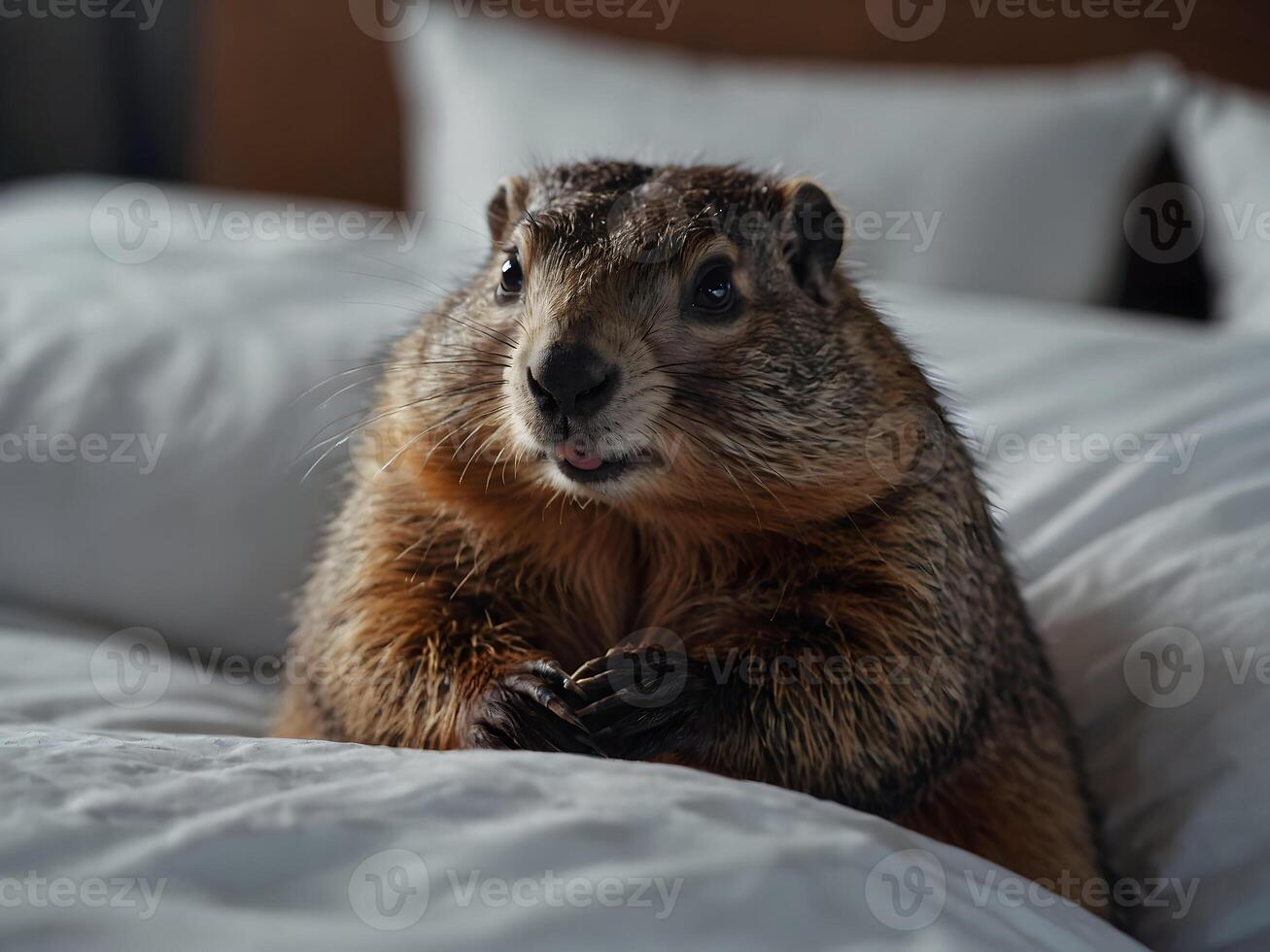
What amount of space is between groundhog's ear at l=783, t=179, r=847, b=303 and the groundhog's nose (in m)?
0.43

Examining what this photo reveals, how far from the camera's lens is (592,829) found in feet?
3.05

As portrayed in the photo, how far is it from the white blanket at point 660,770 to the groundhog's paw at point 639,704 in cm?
20

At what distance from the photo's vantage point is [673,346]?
1.38 m

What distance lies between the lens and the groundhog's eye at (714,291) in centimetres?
143

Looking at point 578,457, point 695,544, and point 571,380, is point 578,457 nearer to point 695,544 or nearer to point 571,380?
point 571,380

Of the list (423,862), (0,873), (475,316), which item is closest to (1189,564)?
(475,316)

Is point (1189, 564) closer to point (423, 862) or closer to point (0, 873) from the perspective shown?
point (423, 862)

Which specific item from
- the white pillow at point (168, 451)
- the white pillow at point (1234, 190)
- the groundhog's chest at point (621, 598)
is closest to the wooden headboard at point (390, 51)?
the white pillow at point (1234, 190)

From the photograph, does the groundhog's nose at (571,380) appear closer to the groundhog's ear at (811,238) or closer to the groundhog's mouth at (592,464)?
the groundhog's mouth at (592,464)

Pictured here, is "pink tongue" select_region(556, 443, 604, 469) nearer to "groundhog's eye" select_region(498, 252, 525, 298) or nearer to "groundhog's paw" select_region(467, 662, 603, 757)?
"groundhog's paw" select_region(467, 662, 603, 757)

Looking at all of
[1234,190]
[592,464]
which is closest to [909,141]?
[1234,190]

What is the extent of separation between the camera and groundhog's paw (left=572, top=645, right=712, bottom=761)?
1.25 meters

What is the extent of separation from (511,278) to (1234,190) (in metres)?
1.96

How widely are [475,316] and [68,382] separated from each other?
3.23 feet
